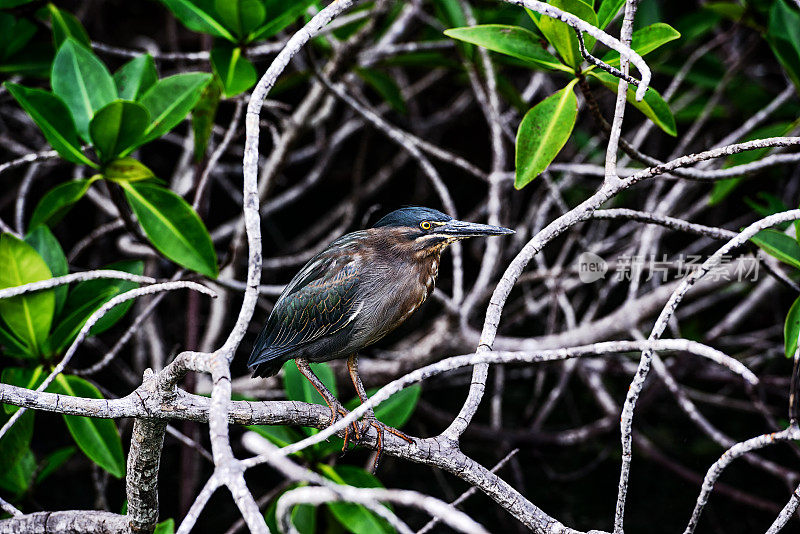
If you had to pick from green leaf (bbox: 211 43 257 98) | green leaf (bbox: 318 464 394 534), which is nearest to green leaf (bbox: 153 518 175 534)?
green leaf (bbox: 318 464 394 534)

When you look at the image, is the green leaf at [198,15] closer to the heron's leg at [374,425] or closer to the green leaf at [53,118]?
the green leaf at [53,118]

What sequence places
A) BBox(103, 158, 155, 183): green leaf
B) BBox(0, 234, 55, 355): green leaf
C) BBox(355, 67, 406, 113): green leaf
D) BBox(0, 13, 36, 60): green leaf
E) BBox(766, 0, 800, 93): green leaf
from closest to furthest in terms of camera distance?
BBox(0, 234, 55, 355): green leaf → BBox(103, 158, 155, 183): green leaf → BBox(766, 0, 800, 93): green leaf → BBox(0, 13, 36, 60): green leaf → BBox(355, 67, 406, 113): green leaf

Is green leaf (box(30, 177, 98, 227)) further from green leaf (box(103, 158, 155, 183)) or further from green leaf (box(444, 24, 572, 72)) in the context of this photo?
green leaf (box(444, 24, 572, 72))

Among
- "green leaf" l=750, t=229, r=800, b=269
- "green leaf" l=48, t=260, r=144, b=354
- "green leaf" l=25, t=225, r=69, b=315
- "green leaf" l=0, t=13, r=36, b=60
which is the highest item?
"green leaf" l=0, t=13, r=36, b=60

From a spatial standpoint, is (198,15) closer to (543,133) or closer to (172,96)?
(172,96)

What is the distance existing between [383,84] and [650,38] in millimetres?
1415

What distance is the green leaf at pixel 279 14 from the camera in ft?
7.47

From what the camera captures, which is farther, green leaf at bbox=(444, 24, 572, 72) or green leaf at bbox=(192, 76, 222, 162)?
green leaf at bbox=(192, 76, 222, 162)

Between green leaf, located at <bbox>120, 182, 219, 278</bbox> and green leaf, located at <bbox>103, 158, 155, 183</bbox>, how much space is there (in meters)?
0.02

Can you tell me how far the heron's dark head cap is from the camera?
204 cm

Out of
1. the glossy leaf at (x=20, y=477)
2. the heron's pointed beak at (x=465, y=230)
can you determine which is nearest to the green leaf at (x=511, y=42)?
the heron's pointed beak at (x=465, y=230)

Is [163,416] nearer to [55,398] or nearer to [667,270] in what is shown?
[55,398]

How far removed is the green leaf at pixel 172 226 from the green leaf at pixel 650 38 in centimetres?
117

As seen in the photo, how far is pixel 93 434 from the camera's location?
2078mm
